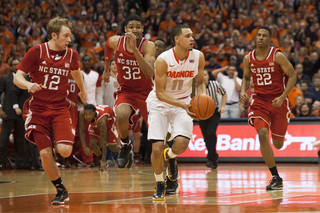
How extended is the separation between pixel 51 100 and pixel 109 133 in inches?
207

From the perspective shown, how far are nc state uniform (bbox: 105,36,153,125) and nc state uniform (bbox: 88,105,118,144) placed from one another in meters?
3.55

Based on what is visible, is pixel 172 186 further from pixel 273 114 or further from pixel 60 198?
pixel 273 114

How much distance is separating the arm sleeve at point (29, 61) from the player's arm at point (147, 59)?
130 centimetres

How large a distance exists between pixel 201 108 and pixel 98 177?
4.06 m

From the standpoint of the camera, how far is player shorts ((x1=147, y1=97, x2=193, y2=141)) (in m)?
5.73

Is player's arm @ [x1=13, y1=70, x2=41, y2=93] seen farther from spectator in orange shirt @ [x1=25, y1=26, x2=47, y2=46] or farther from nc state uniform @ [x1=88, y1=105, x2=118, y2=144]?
spectator in orange shirt @ [x1=25, y1=26, x2=47, y2=46]

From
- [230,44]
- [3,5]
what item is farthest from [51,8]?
[230,44]

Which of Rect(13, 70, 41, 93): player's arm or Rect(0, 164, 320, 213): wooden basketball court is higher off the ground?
Rect(13, 70, 41, 93): player's arm

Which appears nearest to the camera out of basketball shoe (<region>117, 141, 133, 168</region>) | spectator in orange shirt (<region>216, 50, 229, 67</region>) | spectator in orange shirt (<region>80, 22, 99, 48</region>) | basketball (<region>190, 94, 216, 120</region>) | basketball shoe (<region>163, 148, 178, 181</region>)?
basketball (<region>190, 94, 216, 120</region>)

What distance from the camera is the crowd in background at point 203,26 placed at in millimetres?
14095

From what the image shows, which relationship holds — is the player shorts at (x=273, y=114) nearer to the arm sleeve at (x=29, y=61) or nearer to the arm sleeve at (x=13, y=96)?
the arm sleeve at (x=29, y=61)

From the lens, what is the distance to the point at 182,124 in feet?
19.0

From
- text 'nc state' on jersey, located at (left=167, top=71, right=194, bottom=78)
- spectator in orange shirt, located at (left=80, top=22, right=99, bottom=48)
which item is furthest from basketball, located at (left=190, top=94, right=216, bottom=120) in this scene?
spectator in orange shirt, located at (left=80, top=22, right=99, bottom=48)

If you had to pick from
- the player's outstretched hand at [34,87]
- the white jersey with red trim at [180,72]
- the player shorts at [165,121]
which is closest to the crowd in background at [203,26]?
the white jersey with red trim at [180,72]
